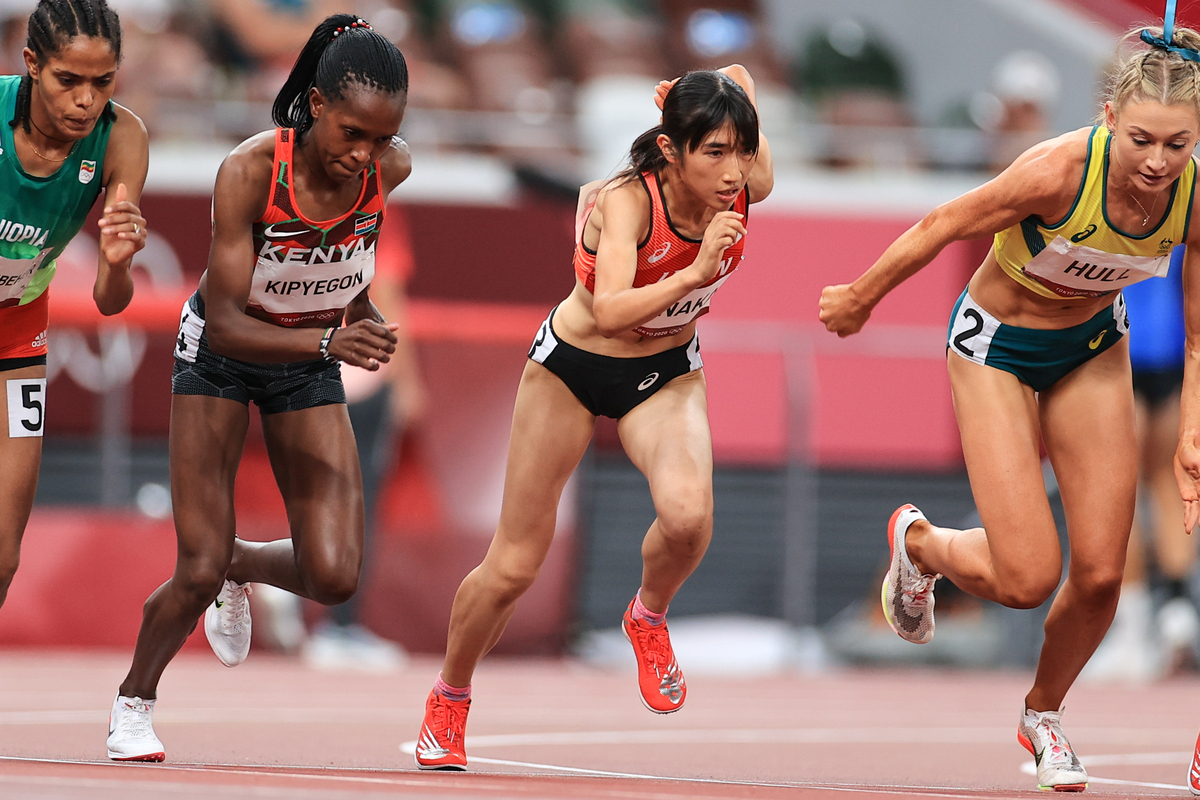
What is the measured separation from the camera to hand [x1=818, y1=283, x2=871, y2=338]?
225 inches

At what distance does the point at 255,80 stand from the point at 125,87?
163 centimetres

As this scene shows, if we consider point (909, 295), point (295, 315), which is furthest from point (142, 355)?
point (295, 315)

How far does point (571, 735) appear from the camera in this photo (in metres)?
7.87

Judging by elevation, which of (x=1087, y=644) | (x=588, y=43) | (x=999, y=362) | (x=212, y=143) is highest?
(x=588, y=43)

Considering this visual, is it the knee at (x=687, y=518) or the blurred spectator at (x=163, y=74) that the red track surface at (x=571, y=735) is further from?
the blurred spectator at (x=163, y=74)

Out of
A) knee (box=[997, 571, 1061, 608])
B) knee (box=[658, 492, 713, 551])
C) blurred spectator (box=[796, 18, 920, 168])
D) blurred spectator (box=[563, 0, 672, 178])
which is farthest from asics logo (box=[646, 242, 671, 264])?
blurred spectator (box=[796, 18, 920, 168])

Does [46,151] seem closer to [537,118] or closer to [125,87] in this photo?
[125,87]

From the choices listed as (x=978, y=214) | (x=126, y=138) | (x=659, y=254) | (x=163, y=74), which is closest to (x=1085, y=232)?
(x=978, y=214)

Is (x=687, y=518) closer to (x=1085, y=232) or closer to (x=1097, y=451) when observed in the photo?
(x=1097, y=451)

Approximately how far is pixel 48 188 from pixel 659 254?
2.12m

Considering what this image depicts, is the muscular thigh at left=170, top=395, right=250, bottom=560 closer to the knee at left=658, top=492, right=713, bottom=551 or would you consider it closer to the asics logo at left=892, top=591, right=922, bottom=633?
the knee at left=658, top=492, right=713, bottom=551

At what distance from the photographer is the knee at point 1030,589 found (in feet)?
19.1

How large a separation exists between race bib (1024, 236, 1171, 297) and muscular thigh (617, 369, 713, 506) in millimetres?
1292

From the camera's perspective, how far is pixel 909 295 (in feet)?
43.6
